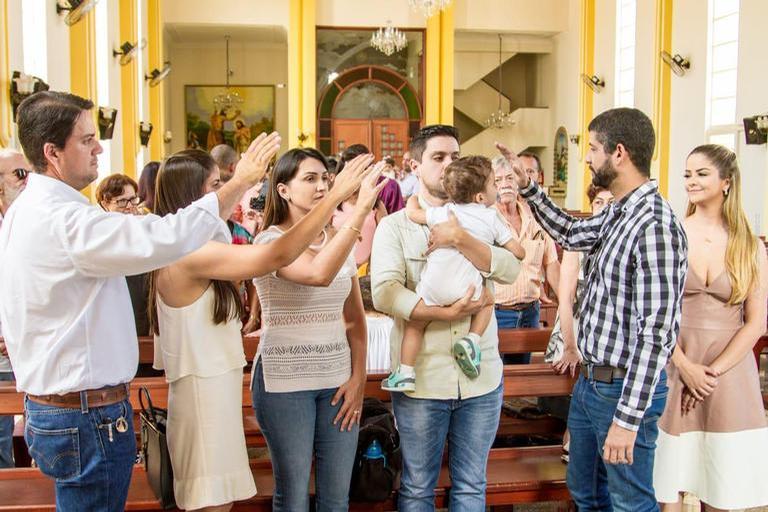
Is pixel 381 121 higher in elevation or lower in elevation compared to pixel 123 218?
higher

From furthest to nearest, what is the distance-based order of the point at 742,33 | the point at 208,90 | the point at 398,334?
the point at 208,90 → the point at 742,33 → the point at 398,334

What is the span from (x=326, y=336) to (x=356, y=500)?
2.55ft

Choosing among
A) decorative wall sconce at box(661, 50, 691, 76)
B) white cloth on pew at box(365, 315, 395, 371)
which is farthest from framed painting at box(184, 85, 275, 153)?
white cloth on pew at box(365, 315, 395, 371)

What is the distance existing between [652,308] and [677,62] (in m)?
12.8

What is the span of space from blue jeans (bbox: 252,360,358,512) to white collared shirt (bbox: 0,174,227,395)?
58 cm

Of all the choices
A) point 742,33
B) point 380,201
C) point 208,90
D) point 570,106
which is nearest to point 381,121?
point 570,106

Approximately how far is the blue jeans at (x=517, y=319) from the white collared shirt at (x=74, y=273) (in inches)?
107

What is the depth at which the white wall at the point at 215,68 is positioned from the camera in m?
23.2

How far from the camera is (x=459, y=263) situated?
2916 millimetres

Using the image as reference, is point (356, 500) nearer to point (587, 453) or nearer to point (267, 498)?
point (267, 498)

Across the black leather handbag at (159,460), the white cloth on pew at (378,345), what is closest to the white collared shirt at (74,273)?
the black leather handbag at (159,460)

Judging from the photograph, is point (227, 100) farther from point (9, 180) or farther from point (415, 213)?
point (415, 213)

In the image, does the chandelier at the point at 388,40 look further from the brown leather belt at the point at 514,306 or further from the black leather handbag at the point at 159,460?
the black leather handbag at the point at 159,460

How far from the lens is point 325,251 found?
266cm
